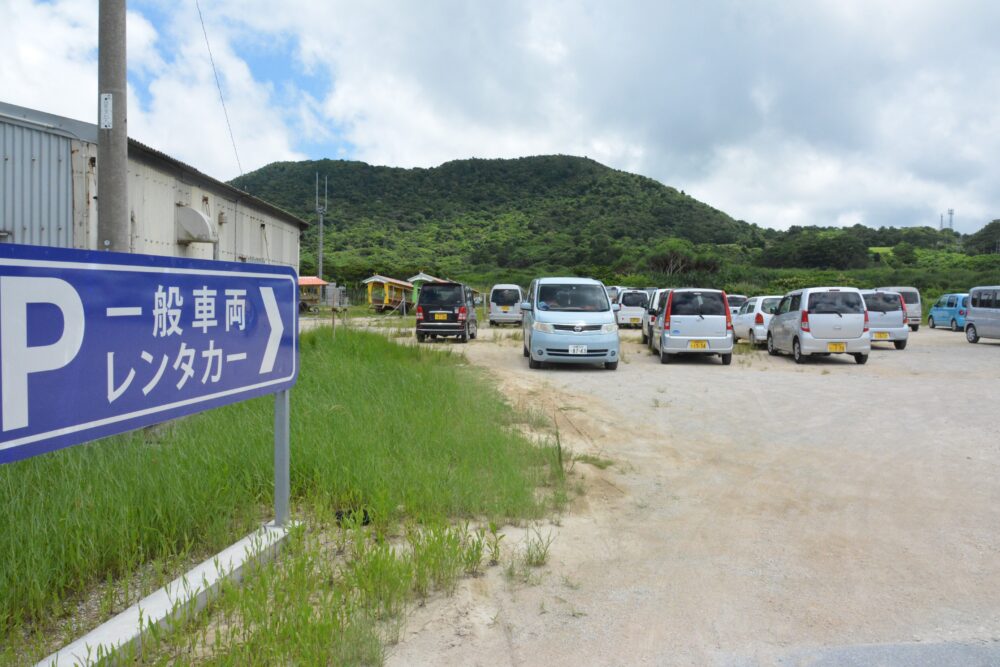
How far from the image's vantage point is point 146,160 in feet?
44.5

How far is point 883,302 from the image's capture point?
20.2 meters

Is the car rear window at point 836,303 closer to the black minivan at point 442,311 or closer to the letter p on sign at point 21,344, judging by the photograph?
the black minivan at point 442,311

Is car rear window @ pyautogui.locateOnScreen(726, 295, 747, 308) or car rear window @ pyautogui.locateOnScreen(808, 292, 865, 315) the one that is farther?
car rear window @ pyautogui.locateOnScreen(726, 295, 747, 308)

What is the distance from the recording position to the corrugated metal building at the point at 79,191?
36.8 ft

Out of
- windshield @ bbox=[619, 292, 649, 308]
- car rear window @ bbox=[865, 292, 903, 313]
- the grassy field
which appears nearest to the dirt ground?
the grassy field

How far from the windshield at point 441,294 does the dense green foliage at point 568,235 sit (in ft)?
112

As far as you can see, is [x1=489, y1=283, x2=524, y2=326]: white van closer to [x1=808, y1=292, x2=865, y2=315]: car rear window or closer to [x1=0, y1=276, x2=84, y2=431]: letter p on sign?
[x1=808, y1=292, x2=865, y2=315]: car rear window

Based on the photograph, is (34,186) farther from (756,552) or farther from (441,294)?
(441,294)

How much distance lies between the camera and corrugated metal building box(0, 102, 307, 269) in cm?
1122

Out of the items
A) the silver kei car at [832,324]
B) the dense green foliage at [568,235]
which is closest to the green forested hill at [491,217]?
the dense green foliage at [568,235]

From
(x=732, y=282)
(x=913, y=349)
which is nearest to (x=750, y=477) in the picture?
(x=913, y=349)

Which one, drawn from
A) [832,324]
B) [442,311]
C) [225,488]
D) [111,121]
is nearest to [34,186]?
[111,121]

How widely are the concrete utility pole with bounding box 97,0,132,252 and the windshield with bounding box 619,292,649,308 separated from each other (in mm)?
25497

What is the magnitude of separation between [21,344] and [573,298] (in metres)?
13.3
